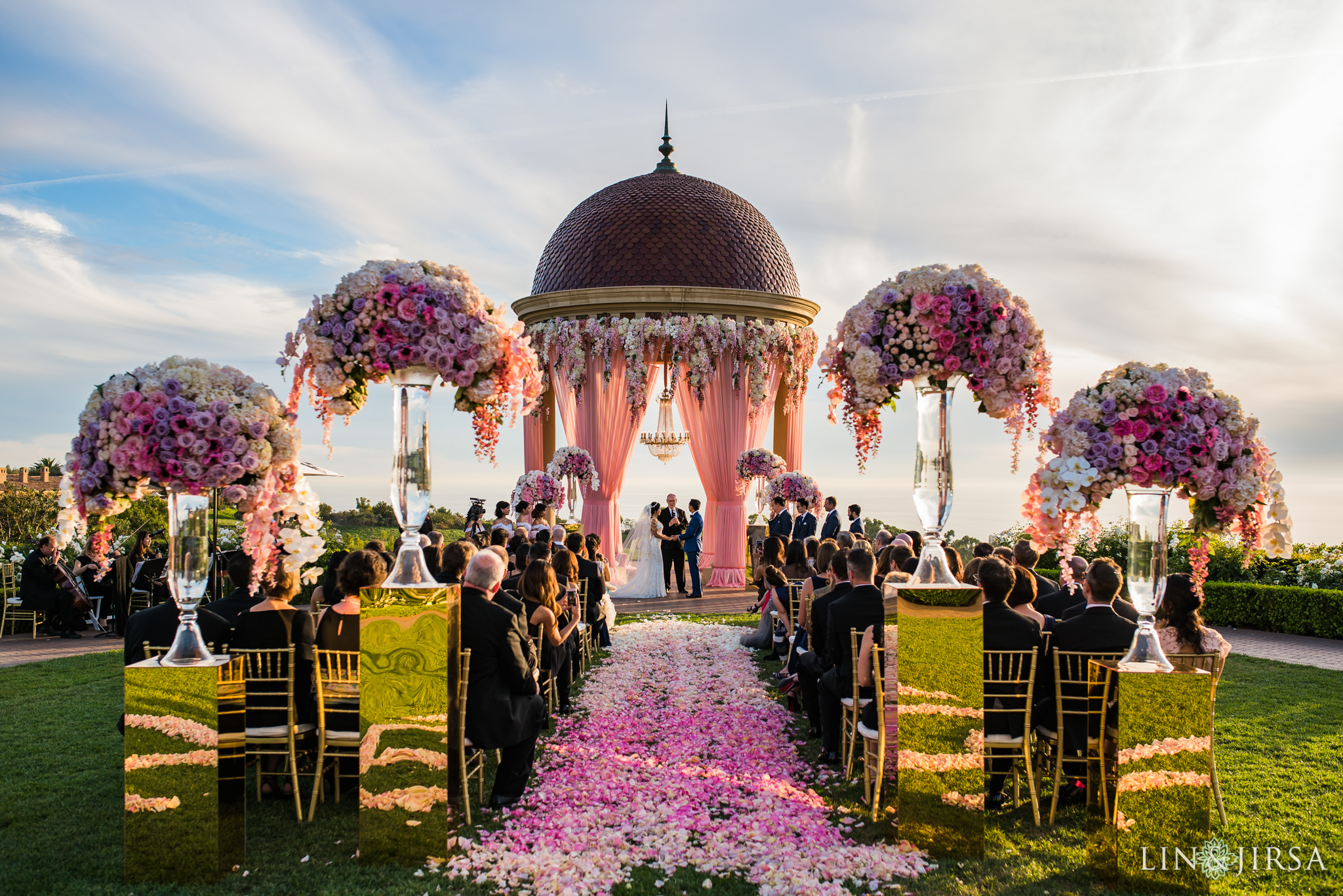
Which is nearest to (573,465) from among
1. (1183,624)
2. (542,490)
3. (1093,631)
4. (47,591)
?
(542,490)

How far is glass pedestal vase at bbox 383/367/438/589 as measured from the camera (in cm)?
456

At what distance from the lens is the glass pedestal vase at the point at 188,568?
4.31m

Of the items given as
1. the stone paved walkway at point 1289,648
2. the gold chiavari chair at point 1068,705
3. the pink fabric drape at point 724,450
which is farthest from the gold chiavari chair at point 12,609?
the stone paved walkway at point 1289,648

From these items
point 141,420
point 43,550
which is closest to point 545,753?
point 141,420

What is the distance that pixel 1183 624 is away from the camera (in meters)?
4.89

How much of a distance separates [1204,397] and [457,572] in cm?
460

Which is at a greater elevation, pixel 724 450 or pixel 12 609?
pixel 724 450

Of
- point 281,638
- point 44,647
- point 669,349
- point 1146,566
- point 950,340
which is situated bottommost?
point 44,647

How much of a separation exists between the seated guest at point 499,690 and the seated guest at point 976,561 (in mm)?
2724

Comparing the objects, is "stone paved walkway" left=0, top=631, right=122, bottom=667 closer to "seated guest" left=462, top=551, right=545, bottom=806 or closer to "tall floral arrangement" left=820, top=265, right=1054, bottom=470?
"seated guest" left=462, top=551, right=545, bottom=806

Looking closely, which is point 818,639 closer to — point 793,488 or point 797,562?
point 797,562

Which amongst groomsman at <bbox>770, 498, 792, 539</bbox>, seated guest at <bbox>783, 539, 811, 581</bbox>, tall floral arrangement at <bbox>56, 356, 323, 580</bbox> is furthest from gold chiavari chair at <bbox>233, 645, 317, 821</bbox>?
groomsman at <bbox>770, 498, 792, 539</bbox>

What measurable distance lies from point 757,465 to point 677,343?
8.70ft

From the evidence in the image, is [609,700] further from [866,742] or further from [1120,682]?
[1120,682]
